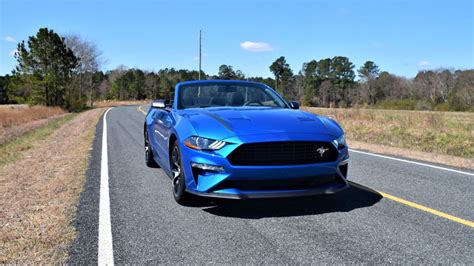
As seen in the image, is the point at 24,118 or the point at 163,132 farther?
the point at 24,118

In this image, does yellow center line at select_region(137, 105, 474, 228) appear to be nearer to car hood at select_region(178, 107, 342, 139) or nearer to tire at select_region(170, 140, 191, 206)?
car hood at select_region(178, 107, 342, 139)

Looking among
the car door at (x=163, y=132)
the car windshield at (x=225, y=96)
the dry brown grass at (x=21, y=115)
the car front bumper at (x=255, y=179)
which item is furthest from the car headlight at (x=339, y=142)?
the dry brown grass at (x=21, y=115)

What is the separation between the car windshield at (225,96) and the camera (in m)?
5.50

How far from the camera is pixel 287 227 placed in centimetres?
376

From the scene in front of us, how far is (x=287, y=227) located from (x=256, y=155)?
0.81 m

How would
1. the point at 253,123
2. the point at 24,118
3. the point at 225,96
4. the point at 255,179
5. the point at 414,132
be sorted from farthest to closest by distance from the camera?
the point at 24,118 → the point at 414,132 → the point at 225,96 → the point at 253,123 → the point at 255,179

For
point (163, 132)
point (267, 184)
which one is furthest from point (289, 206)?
point (163, 132)

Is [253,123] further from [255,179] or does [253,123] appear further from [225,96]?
[225,96]

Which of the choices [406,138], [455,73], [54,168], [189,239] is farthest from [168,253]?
[455,73]

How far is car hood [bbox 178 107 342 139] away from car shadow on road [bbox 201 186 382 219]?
3.05 feet

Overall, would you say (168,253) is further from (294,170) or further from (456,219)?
(456,219)

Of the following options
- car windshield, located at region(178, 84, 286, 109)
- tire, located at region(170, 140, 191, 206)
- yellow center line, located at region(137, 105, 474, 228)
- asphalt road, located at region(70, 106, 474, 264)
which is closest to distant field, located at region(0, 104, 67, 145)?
car windshield, located at region(178, 84, 286, 109)

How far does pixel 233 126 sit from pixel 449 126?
1382cm

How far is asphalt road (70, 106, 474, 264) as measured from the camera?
10.2ft
